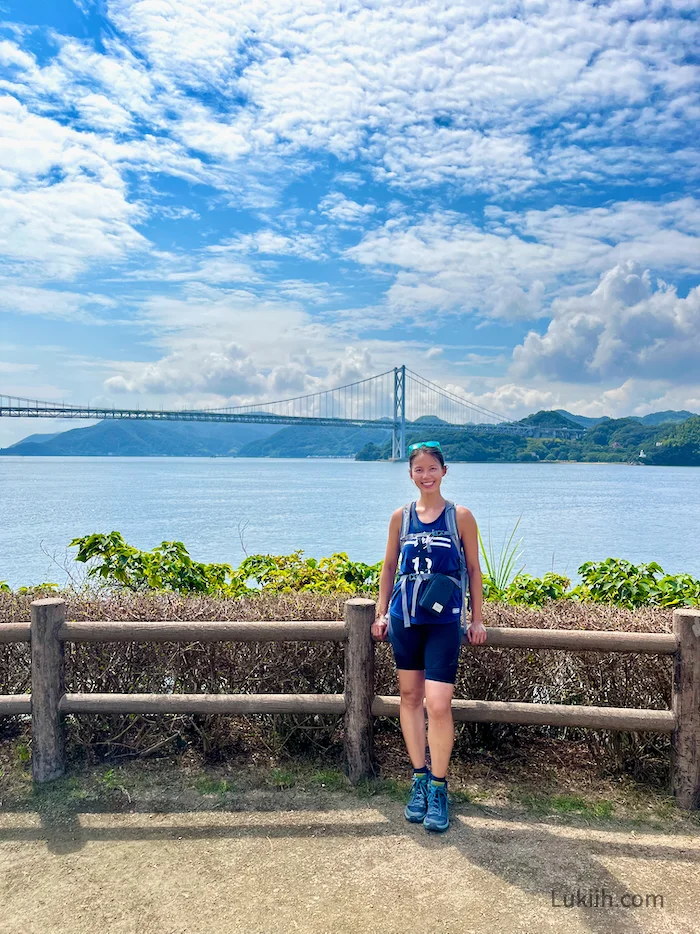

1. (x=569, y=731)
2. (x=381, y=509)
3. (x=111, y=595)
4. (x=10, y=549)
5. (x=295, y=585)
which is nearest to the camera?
(x=569, y=731)

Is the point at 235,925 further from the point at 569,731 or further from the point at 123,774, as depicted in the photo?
the point at 569,731

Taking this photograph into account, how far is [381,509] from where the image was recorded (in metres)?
40.3

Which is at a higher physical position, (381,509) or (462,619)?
(462,619)

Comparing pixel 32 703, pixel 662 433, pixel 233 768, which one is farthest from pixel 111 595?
pixel 662 433

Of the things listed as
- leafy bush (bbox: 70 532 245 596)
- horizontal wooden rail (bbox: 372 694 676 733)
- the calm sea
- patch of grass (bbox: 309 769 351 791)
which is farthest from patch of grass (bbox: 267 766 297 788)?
the calm sea

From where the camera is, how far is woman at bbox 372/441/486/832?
3461 mm

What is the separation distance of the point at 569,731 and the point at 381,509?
36.1 metres

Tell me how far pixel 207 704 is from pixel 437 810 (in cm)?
123

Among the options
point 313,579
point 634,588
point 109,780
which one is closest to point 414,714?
point 109,780

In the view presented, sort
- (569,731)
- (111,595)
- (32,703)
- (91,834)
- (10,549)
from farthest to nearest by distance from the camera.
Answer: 1. (10,549)
2. (111,595)
3. (569,731)
4. (32,703)
5. (91,834)

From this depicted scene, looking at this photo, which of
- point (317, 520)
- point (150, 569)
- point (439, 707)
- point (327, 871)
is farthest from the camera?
point (317, 520)

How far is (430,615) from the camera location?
3.47 meters

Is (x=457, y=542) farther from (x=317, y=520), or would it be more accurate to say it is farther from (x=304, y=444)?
(x=304, y=444)

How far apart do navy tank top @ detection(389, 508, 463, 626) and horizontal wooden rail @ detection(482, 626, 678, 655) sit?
1.24 feet
